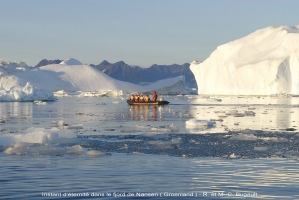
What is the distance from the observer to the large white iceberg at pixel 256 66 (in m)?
57.1

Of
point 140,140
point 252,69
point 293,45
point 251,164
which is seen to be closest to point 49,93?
point 252,69

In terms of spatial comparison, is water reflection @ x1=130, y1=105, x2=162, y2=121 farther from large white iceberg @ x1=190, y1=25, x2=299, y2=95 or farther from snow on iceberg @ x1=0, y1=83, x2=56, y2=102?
large white iceberg @ x1=190, y1=25, x2=299, y2=95

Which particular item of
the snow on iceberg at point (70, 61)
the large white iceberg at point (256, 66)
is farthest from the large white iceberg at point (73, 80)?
the large white iceberg at point (256, 66)

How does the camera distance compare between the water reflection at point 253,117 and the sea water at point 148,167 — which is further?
the water reflection at point 253,117

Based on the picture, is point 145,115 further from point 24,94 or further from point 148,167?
point 24,94

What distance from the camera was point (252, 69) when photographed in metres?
58.9

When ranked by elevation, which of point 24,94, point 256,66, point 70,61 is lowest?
point 24,94

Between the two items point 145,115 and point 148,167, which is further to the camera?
point 145,115

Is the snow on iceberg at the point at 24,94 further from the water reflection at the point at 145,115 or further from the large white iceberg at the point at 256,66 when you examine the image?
the large white iceberg at the point at 256,66

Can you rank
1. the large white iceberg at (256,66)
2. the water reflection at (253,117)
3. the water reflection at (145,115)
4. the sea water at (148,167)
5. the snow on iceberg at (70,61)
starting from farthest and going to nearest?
the snow on iceberg at (70,61) < the large white iceberg at (256,66) < the water reflection at (145,115) < the water reflection at (253,117) < the sea water at (148,167)

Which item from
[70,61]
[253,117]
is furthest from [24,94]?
[70,61]

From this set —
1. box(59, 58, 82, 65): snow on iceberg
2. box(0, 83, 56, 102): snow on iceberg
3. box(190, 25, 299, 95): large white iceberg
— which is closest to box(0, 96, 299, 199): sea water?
box(0, 83, 56, 102): snow on iceberg

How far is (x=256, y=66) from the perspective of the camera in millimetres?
58312

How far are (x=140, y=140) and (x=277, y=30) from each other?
5536cm
